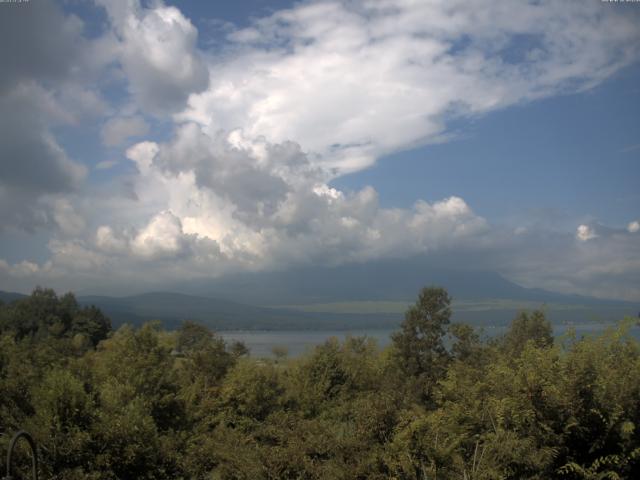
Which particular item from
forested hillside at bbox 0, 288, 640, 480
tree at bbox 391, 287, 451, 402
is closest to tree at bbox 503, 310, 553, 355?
tree at bbox 391, 287, 451, 402

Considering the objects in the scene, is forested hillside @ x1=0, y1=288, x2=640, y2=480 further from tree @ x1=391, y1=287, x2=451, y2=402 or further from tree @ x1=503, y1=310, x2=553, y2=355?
tree @ x1=503, y1=310, x2=553, y2=355

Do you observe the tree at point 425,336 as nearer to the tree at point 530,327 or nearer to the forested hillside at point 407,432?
the tree at point 530,327

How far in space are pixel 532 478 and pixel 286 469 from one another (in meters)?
4.99

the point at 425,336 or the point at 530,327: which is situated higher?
the point at 530,327

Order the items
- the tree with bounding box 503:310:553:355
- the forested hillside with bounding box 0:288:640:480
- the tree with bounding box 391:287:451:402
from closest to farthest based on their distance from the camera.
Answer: the forested hillside with bounding box 0:288:640:480, the tree with bounding box 391:287:451:402, the tree with bounding box 503:310:553:355

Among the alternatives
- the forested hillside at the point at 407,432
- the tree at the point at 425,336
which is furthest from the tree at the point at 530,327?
the forested hillside at the point at 407,432

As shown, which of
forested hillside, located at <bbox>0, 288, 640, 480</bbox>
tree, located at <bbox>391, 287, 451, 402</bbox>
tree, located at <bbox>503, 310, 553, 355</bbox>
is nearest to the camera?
forested hillside, located at <bbox>0, 288, 640, 480</bbox>

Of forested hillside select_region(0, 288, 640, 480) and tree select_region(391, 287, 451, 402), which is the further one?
tree select_region(391, 287, 451, 402)

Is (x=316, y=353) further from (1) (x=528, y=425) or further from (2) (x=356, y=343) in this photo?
(1) (x=528, y=425)

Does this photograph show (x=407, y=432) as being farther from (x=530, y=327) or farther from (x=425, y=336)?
(x=530, y=327)

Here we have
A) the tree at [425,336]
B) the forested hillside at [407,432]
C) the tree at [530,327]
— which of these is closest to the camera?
the forested hillside at [407,432]

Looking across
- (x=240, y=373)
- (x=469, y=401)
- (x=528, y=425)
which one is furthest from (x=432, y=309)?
(x=528, y=425)

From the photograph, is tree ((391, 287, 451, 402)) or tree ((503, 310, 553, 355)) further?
tree ((503, 310, 553, 355))

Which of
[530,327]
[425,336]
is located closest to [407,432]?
[425,336]
